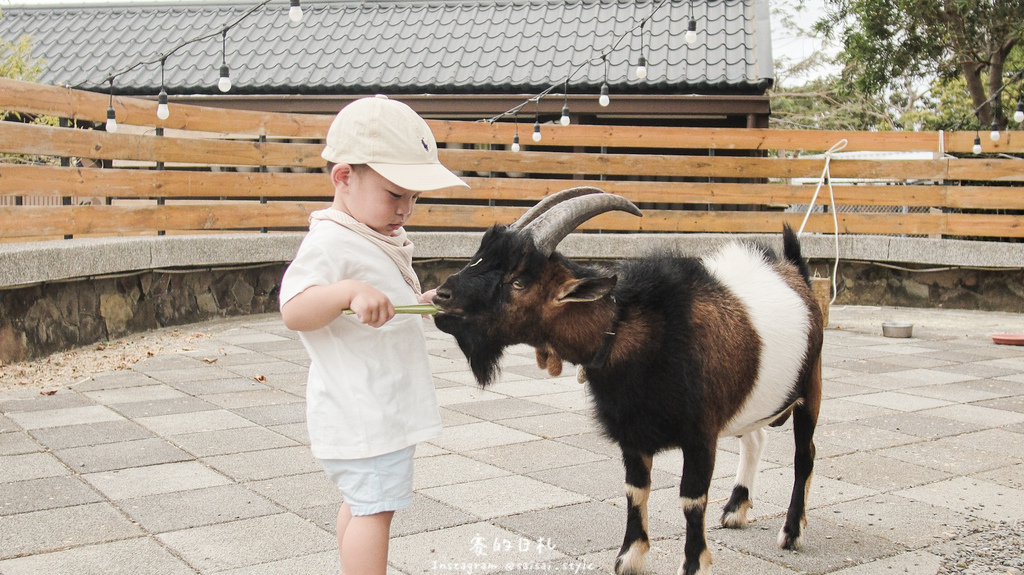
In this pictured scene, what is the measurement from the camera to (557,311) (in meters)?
3.15

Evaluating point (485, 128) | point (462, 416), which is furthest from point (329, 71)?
point (462, 416)

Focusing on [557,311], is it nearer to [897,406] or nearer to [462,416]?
[462,416]

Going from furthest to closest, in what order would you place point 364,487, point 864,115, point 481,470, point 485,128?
point 864,115
point 485,128
point 481,470
point 364,487

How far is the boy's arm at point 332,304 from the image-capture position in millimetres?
2482

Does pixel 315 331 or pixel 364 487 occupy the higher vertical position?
pixel 315 331

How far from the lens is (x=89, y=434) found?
5.23 meters

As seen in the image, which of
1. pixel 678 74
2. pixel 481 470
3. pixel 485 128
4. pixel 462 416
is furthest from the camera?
pixel 678 74

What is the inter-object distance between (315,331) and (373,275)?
0.23 m

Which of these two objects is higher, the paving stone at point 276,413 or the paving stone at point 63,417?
the paving stone at point 63,417

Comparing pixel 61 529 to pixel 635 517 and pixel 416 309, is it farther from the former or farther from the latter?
pixel 635 517

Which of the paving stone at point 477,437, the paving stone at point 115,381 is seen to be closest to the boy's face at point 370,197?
the paving stone at point 477,437

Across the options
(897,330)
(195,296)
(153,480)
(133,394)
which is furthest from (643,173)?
(153,480)

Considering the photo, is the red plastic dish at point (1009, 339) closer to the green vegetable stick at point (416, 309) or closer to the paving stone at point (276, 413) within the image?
the paving stone at point (276, 413)

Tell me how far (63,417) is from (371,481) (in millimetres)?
3756
